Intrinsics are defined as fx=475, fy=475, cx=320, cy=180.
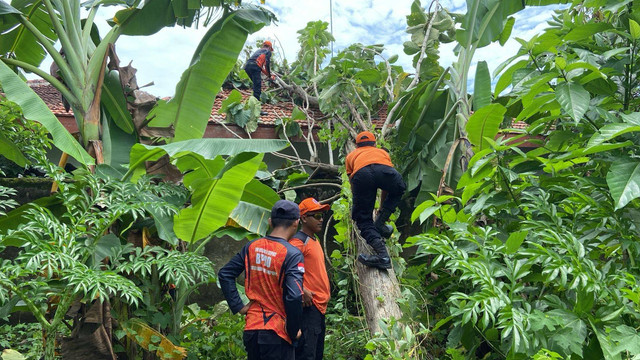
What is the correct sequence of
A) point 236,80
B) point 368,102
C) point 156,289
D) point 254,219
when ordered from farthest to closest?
point 236,80, point 368,102, point 254,219, point 156,289

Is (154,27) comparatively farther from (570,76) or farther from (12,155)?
(570,76)

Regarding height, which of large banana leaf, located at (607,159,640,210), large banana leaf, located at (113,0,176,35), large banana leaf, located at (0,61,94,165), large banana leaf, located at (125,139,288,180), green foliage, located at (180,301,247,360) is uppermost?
large banana leaf, located at (113,0,176,35)

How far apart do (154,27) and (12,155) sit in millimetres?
2088

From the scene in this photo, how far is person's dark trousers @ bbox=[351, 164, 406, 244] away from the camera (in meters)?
4.97

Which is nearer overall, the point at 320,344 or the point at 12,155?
the point at 320,344

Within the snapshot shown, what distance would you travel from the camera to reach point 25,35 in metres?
5.89

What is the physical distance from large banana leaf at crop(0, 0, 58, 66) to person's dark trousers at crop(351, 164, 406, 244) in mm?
4205

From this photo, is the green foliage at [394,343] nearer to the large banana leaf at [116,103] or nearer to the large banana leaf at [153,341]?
the large banana leaf at [153,341]

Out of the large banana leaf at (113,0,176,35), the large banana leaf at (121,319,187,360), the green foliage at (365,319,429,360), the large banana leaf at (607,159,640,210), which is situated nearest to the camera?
the large banana leaf at (607,159,640,210)

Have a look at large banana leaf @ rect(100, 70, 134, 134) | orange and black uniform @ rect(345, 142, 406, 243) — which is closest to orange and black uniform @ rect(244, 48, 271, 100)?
large banana leaf @ rect(100, 70, 134, 134)

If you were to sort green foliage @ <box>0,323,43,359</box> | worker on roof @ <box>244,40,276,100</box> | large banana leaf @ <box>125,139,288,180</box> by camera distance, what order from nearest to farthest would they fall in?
large banana leaf @ <box>125,139,288,180</box> < green foliage @ <box>0,323,43,359</box> < worker on roof @ <box>244,40,276,100</box>

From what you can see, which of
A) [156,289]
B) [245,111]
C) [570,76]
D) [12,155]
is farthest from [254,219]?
[245,111]

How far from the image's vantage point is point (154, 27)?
5570 millimetres

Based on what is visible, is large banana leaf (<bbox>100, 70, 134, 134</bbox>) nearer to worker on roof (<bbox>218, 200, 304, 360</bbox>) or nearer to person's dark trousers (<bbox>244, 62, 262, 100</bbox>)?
worker on roof (<bbox>218, 200, 304, 360</bbox>)
